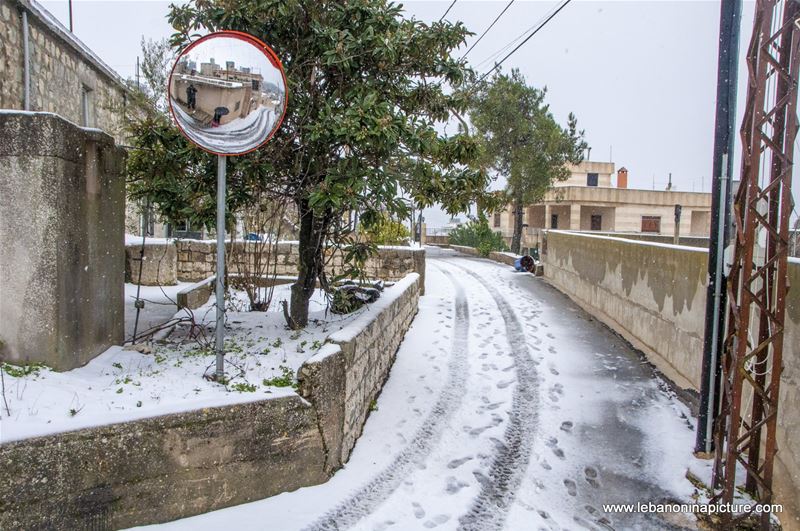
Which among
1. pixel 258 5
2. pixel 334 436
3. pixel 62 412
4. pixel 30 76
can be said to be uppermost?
pixel 30 76

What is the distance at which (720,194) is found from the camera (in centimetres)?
443

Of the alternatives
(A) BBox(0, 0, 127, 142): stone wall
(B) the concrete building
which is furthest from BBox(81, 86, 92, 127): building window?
(B) the concrete building

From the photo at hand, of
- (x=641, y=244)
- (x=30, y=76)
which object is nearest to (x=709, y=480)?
(x=641, y=244)

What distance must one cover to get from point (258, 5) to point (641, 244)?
5.92m

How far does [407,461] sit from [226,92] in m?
3.18

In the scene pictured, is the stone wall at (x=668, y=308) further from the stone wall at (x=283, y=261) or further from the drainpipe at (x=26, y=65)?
the drainpipe at (x=26, y=65)

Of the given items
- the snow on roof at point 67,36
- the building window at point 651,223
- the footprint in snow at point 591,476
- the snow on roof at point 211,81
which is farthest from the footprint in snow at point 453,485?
the building window at point 651,223

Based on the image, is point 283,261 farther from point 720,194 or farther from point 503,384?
point 720,194

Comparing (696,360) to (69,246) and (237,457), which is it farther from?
(69,246)

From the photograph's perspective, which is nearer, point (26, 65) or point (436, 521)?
point (436, 521)

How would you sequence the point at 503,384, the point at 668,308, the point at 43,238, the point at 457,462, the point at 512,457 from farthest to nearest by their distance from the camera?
the point at 668,308 < the point at 503,384 < the point at 512,457 < the point at 457,462 < the point at 43,238

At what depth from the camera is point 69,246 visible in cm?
376

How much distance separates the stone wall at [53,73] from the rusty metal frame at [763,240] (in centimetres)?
1001

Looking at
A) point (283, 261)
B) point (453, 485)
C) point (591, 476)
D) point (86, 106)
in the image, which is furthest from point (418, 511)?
point (86, 106)
